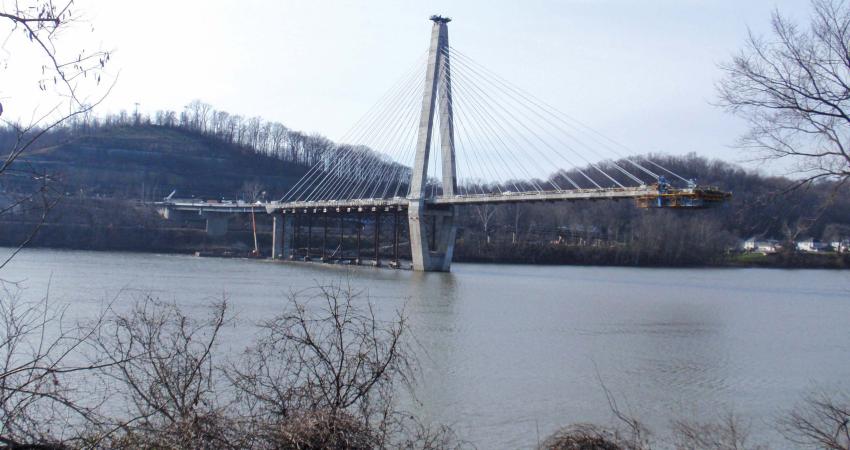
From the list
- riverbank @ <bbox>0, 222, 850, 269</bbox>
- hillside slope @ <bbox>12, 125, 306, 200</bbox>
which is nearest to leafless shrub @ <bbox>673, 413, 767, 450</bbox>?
riverbank @ <bbox>0, 222, 850, 269</bbox>

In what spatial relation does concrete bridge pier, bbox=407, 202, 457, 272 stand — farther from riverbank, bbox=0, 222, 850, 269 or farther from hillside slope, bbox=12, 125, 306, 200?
hillside slope, bbox=12, 125, 306, 200

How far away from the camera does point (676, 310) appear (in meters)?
28.3

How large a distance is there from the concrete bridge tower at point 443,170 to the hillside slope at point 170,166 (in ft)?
135

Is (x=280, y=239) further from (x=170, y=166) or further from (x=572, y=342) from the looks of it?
(x=572, y=342)

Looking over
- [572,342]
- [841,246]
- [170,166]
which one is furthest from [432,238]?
[170,166]

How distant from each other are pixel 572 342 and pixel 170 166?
8368cm

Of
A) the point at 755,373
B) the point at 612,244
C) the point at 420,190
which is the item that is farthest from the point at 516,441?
the point at 612,244

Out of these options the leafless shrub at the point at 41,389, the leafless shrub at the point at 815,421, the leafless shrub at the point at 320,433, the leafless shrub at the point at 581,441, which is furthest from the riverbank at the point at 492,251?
the leafless shrub at the point at 320,433

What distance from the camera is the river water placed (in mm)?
12047

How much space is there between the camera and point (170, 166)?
314 ft

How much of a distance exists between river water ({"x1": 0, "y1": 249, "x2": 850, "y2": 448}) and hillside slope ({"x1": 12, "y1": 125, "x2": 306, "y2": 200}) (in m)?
51.3

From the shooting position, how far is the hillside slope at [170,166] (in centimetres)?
8631

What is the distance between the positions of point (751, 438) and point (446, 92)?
124 feet

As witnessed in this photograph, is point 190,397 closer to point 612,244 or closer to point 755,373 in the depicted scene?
point 755,373
